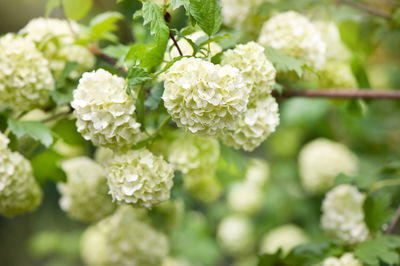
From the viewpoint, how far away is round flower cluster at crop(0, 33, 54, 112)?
1146 millimetres

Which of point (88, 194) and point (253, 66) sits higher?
point (253, 66)

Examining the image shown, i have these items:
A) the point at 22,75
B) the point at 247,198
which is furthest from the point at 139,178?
the point at 247,198

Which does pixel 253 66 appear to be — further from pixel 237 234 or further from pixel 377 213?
pixel 237 234

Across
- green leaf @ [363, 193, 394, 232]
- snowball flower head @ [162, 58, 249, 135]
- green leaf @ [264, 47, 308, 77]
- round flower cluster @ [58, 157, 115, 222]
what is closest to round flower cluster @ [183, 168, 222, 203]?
round flower cluster @ [58, 157, 115, 222]

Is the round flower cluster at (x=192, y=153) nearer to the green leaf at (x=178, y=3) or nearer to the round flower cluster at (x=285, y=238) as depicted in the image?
the green leaf at (x=178, y=3)

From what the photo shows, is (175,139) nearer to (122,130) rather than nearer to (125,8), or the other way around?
(122,130)

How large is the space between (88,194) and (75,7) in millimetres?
619

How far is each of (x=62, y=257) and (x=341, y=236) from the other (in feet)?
7.67

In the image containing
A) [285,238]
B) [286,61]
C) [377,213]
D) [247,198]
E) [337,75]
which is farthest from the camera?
[247,198]

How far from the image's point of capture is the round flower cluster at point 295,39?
1.26 meters

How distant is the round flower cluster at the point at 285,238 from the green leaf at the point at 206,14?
148 centimetres

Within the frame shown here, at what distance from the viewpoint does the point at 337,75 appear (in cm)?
155

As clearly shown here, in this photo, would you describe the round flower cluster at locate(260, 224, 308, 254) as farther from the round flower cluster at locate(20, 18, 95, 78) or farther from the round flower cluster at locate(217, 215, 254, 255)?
the round flower cluster at locate(20, 18, 95, 78)

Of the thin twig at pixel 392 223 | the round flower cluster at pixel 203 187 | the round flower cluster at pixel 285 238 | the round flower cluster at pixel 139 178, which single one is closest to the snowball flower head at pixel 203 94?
the round flower cluster at pixel 139 178
